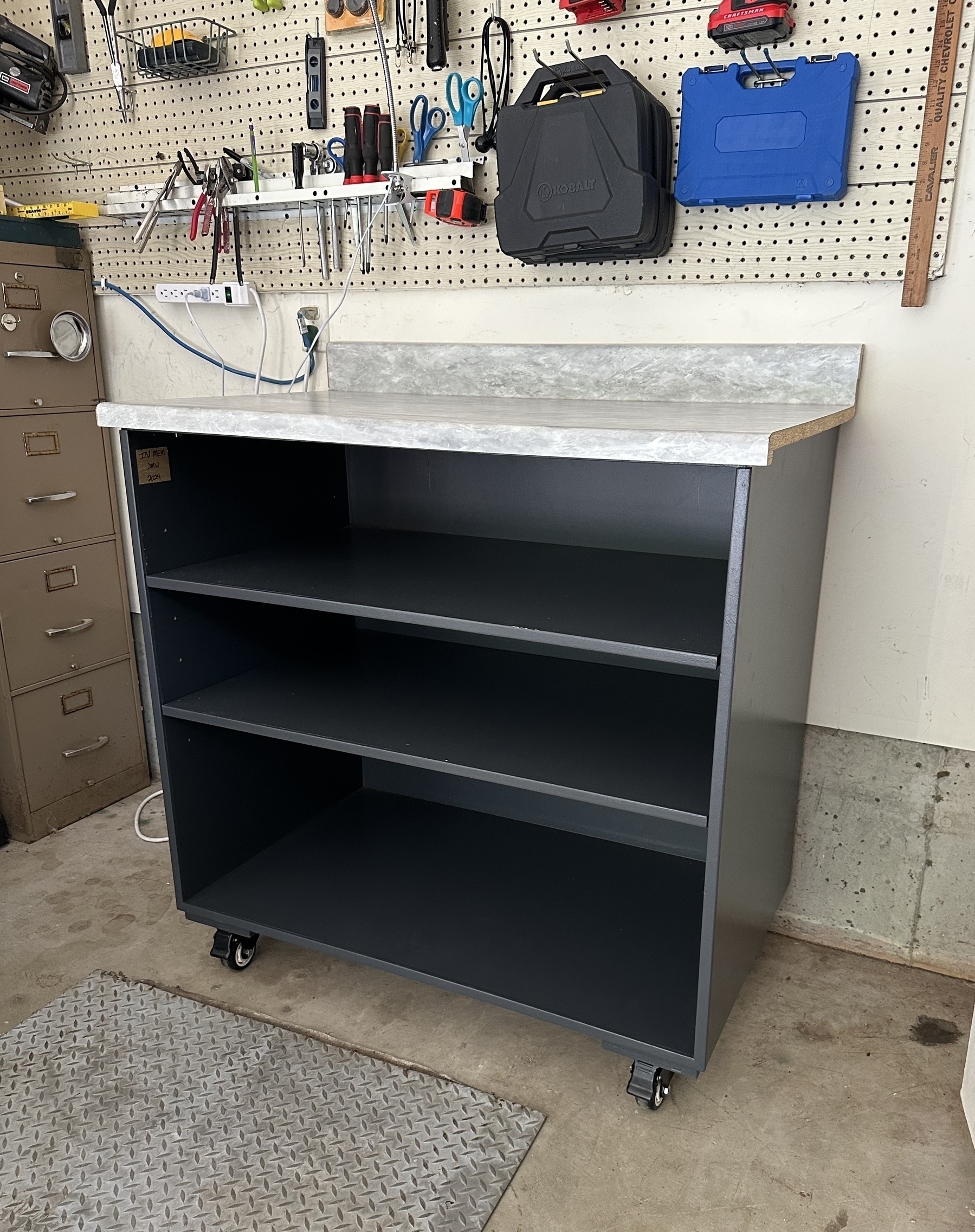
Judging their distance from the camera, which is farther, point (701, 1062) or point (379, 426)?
point (701, 1062)

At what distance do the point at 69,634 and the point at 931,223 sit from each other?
80.8 inches

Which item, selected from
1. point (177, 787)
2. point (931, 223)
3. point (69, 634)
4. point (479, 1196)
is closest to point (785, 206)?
A: point (931, 223)

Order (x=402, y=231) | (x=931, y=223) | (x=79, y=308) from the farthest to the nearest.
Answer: (x=79, y=308) → (x=402, y=231) → (x=931, y=223)

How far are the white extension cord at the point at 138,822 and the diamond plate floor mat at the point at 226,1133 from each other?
0.60m

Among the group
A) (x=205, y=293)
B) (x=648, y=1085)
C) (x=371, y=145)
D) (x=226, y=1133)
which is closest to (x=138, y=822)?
(x=226, y=1133)

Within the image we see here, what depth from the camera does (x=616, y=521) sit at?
1.75 m

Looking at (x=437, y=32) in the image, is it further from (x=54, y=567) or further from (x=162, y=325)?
(x=54, y=567)

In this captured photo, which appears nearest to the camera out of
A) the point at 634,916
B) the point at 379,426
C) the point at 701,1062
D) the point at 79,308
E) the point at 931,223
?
the point at 379,426

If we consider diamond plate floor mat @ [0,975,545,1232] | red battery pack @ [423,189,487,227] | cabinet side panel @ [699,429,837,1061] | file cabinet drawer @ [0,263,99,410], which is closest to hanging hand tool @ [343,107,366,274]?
red battery pack @ [423,189,487,227]

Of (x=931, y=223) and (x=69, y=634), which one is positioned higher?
(x=931, y=223)

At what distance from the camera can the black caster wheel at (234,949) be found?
173 centimetres

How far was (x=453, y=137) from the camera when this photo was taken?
1.76 m

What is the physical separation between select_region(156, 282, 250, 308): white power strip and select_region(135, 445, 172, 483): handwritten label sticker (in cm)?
63

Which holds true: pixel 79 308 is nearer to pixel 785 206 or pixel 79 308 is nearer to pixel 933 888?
pixel 785 206
